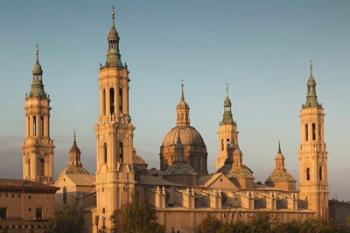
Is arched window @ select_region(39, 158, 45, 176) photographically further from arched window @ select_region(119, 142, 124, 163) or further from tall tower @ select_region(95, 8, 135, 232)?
arched window @ select_region(119, 142, 124, 163)

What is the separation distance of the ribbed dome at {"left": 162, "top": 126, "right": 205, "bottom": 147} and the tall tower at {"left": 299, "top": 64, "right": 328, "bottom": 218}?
62.8 feet

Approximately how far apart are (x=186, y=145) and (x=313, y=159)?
23283mm

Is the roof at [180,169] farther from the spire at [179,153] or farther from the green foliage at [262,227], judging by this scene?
the green foliage at [262,227]

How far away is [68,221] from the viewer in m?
117

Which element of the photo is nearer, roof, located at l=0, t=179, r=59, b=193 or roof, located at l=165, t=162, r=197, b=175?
roof, located at l=0, t=179, r=59, b=193

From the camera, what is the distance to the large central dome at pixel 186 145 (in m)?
157

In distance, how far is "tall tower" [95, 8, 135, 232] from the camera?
12231cm

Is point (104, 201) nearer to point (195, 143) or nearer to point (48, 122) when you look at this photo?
point (48, 122)

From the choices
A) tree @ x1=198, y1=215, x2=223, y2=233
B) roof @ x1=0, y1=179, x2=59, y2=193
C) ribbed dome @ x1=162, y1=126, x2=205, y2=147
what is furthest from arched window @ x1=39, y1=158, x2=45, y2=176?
tree @ x1=198, y1=215, x2=223, y2=233

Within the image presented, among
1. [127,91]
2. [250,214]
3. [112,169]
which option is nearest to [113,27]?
[127,91]

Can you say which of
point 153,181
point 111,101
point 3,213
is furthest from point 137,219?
point 153,181

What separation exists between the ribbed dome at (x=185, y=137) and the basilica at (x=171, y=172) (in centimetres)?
19

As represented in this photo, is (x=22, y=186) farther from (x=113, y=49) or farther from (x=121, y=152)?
(x=113, y=49)

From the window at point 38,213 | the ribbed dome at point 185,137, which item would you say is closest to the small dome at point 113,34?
the window at point 38,213
